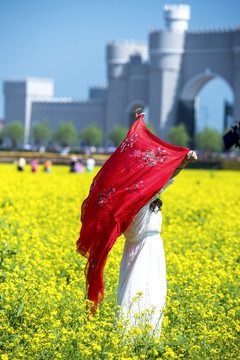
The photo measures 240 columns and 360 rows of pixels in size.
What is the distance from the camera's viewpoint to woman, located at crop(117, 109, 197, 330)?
3.90 metres

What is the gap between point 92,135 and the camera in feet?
218

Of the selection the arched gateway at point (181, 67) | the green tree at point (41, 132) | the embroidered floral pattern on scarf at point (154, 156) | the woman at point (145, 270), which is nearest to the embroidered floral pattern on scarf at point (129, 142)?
the embroidered floral pattern on scarf at point (154, 156)

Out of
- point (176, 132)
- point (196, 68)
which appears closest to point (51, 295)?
point (176, 132)

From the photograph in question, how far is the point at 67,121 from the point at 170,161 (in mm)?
69273

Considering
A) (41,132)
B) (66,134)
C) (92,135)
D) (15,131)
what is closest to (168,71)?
(92,135)

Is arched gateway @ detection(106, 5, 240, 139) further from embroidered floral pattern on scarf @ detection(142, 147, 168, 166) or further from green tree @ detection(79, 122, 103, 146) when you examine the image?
embroidered floral pattern on scarf @ detection(142, 147, 168, 166)

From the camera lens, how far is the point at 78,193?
1275 centimetres

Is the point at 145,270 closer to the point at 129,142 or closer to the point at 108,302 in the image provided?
the point at 129,142

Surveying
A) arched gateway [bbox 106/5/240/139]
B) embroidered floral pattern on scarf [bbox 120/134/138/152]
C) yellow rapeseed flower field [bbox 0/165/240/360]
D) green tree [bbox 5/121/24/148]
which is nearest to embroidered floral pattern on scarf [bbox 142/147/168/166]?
embroidered floral pattern on scarf [bbox 120/134/138/152]

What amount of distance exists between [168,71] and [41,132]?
16.5 meters

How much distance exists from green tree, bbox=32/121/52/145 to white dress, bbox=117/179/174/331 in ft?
219

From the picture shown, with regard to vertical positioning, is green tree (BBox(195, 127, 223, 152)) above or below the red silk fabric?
below

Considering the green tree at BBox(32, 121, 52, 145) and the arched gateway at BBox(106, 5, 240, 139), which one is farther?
the green tree at BBox(32, 121, 52, 145)

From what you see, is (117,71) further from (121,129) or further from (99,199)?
(99,199)
